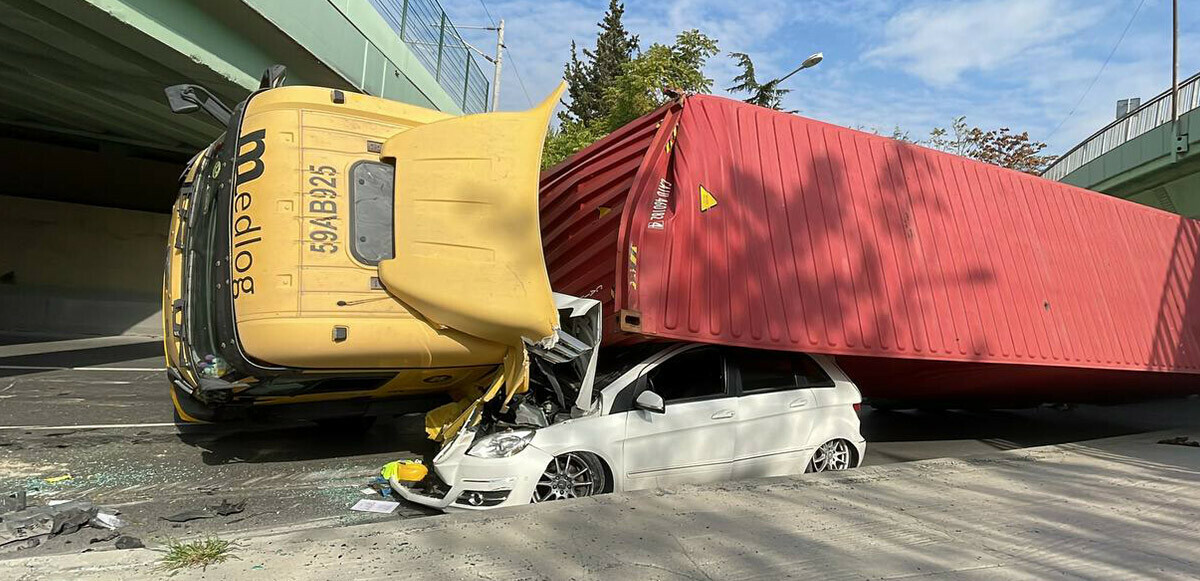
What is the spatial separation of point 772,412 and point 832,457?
869 mm

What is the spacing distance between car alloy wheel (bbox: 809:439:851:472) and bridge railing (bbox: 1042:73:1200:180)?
46.0 feet

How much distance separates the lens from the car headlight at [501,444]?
441 centimetres

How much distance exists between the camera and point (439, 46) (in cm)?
1484

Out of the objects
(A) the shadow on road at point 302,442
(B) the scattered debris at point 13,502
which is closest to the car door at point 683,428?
(A) the shadow on road at point 302,442

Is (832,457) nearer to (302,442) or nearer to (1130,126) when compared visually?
(302,442)

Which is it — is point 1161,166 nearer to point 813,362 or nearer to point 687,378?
point 813,362

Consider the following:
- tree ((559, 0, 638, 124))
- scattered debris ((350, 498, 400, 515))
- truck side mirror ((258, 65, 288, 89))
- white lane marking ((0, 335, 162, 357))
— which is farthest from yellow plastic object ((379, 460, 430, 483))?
tree ((559, 0, 638, 124))

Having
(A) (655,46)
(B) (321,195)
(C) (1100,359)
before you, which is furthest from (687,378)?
(A) (655,46)

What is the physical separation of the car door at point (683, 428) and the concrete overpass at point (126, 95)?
6.98 meters

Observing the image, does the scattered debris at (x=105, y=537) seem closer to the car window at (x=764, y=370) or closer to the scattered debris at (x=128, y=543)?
the scattered debris at (x=128, y=543)

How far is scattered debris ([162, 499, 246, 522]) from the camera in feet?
14.1

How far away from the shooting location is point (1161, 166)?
15.1 m

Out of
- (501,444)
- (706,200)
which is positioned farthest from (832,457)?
(501,444)

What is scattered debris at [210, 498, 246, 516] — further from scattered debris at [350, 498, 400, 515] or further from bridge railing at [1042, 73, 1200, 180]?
bridge railing at [1042, 73, 1200, 180]
